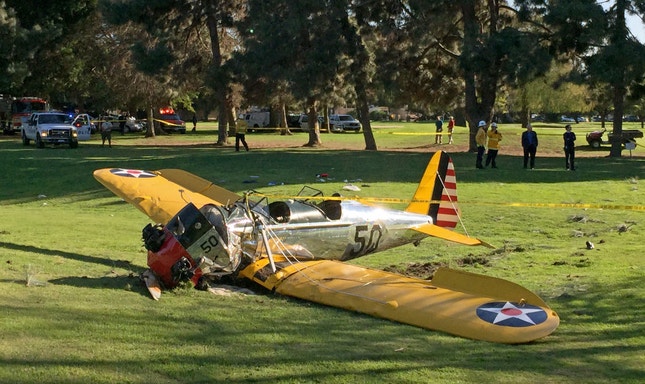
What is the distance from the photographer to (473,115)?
39.3 m

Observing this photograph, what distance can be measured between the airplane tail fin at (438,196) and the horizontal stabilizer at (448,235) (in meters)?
1.01

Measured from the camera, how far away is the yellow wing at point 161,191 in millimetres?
13820

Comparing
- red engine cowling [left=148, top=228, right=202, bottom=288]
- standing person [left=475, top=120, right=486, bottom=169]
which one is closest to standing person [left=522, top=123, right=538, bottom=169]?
standing person [left=475, top=120, right=486, bottom=169]

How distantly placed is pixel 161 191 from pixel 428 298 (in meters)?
6.80

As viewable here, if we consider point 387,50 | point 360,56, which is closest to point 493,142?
point 360,56

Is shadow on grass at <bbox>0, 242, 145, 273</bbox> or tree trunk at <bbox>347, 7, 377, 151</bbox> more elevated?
tree trunk at <bbox>347, 7, 377, 151</bbox>

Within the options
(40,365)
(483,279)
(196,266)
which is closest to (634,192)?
(483,279)

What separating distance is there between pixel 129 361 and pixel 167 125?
6458 cm

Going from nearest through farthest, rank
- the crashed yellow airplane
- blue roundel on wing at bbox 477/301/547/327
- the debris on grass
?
blue roundel on wing at bbox 477/301/547/327
the crashed yellow airplane
the debris on grass

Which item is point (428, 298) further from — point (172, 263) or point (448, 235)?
point (172, 263)

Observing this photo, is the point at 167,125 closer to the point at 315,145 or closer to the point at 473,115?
Answer: the point at 315,145

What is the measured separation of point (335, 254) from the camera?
12344mm

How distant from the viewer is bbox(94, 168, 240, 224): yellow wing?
13820 millimetres

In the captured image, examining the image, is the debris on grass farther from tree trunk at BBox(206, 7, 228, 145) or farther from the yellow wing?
tree trunk at BBox(206, 7, 228, 145)
